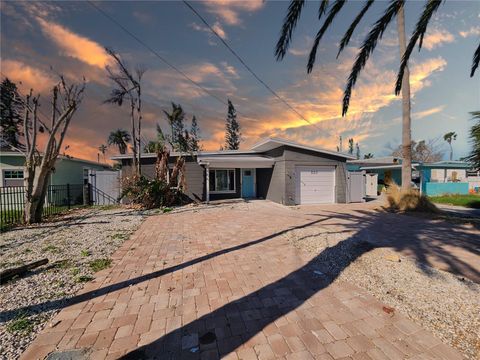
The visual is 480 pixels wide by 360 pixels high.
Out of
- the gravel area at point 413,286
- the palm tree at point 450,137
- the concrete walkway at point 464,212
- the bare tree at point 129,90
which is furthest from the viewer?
the palm tree at point 450,137

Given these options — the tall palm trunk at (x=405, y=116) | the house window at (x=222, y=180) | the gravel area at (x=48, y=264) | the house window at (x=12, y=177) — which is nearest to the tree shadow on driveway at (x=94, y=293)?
the gravel area at (x=48, y=264)

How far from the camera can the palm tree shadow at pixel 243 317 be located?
2.17m

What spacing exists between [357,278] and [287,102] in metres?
10.7

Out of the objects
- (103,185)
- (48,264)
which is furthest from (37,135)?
(48,264)

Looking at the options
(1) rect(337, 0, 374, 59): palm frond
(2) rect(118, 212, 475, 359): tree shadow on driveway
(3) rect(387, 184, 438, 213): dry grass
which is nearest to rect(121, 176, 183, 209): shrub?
(2) rect(118, 212, 475, 359): tree shadow on driveway

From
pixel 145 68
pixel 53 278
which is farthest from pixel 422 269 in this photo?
pixel 145 68

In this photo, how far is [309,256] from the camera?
4.69 m

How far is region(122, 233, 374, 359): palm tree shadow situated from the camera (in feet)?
7.11

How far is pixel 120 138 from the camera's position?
30000 mm

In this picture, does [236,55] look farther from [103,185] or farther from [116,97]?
[116,97]

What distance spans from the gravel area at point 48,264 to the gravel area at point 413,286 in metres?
4.18

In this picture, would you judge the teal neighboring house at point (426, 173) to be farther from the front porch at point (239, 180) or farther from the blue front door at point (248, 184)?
the blue front door at point (248, 184)

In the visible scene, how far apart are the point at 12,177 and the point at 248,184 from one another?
15.0 m

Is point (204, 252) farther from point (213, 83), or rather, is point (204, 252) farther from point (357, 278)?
point (213, 83)
